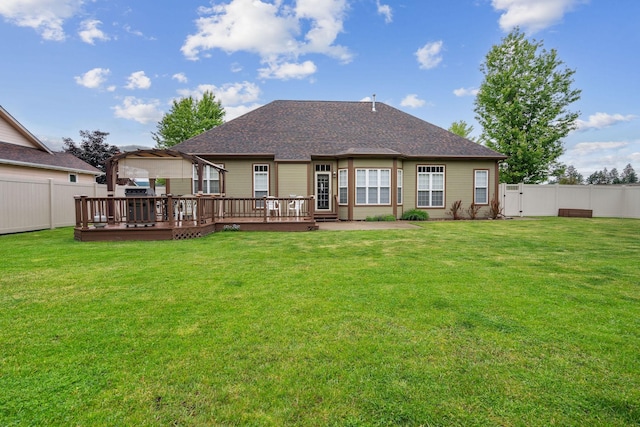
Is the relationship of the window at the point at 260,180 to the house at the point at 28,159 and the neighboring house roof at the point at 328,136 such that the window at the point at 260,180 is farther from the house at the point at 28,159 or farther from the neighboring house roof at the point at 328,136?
the house at the point at 28,159

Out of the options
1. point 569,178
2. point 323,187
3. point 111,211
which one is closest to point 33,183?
point 111,211

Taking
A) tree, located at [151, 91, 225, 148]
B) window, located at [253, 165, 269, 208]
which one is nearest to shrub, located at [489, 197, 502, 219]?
window, located at [253, 165, 269, 208]

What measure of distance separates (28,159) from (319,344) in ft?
61.8

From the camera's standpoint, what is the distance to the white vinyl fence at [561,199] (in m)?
18.1

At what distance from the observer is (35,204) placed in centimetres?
1093

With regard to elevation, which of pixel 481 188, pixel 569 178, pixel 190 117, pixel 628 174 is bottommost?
pixel 481 188

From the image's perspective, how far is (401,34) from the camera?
17.7 meters

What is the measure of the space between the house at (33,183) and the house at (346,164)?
13.8 feet

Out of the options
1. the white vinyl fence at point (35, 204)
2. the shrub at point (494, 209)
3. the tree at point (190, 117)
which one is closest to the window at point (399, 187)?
the shrub at point (494, 209)

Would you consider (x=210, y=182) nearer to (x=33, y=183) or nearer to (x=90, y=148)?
(x=33, y=183)

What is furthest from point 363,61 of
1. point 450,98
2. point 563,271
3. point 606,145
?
point 606,145

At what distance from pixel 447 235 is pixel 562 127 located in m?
18.1

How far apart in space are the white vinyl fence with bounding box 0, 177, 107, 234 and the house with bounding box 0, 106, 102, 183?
5.84 feet

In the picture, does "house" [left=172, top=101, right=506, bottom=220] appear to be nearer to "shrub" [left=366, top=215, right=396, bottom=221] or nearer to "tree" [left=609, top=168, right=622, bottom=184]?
"shrub" [left=366, top=215, right=396, bottom=221]
